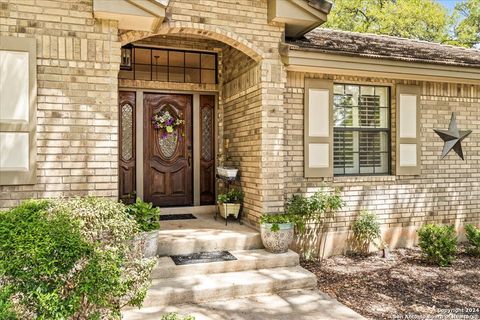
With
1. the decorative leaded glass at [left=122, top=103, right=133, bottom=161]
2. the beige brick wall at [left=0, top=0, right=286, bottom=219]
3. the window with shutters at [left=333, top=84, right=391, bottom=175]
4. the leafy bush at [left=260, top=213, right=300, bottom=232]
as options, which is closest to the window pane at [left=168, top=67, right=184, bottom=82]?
the decorative leaded glass at [left=122, top=103, right=133, bottom=161]

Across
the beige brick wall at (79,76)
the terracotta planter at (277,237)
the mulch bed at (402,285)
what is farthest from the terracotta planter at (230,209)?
the beige brick wall at (79,76)

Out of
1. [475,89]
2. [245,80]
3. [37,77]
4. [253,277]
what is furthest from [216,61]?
[475,89]

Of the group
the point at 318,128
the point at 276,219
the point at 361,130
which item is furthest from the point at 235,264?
the point at 361,130

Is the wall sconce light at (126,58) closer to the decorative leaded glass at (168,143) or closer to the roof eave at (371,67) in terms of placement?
the decorative leaded glass at (168,143)

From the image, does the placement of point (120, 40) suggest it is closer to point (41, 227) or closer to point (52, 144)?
point (52, 144)

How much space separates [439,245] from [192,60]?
17.4ft

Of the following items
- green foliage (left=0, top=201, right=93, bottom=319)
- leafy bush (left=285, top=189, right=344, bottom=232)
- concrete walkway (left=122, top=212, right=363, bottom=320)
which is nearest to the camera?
green foliage (left=0, top=201, right=93, bottom=319)

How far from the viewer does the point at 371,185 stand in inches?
264

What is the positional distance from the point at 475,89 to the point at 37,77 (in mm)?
7412

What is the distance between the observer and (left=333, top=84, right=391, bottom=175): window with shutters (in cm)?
666

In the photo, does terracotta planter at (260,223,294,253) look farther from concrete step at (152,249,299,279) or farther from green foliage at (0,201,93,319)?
green foliage at (0,201,93,319)

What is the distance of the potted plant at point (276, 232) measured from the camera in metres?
5.41

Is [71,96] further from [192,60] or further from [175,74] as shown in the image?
[192,60]

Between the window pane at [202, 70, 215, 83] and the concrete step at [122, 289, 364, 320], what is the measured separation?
14.2ft
